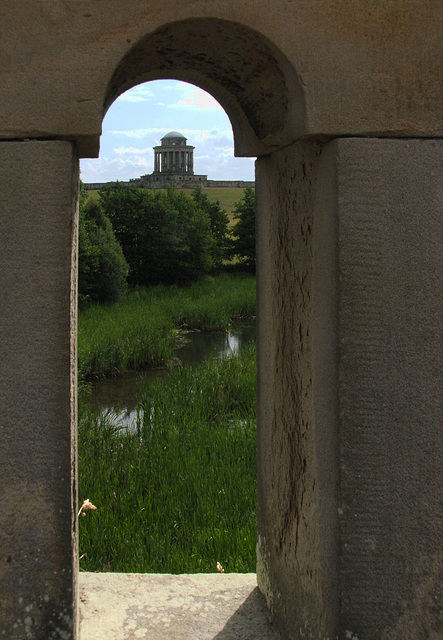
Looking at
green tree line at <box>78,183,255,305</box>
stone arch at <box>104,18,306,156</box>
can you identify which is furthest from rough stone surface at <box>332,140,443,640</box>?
green tree line at <box>78,183,255,305</box>

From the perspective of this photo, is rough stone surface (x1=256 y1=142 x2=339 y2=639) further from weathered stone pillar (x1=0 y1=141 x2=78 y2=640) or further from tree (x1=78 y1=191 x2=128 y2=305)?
tree (x1=78 y1=191 x2=128 y2=305)

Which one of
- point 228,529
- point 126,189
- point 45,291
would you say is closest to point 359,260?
point 45,291

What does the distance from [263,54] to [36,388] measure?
4.09 ft

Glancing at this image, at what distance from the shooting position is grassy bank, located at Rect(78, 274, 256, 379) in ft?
34.5

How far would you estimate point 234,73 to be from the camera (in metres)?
2.50

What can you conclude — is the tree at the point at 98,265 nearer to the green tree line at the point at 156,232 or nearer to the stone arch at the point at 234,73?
the green tree line at the point at 156,232

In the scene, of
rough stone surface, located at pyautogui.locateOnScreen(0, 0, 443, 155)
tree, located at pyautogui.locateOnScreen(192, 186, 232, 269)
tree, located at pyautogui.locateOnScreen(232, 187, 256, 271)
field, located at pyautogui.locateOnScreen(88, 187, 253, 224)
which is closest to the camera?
rough stone surface, located at pyautogui.locateOnScreen(0, 0, 443, 155)

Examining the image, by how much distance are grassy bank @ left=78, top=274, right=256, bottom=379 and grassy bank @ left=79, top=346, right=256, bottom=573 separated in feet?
10.6

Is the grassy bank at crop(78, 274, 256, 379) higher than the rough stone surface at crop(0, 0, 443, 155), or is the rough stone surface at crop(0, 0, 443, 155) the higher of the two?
the rough stone surface at crop(0, 0, 443, 155)

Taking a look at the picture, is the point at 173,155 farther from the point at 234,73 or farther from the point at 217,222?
the point at 234,73

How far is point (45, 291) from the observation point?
81.2 inches

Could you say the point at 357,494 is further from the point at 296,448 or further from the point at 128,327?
the point at 128,327

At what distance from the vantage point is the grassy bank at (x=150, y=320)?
1052 cm

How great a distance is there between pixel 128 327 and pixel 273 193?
9546mm
